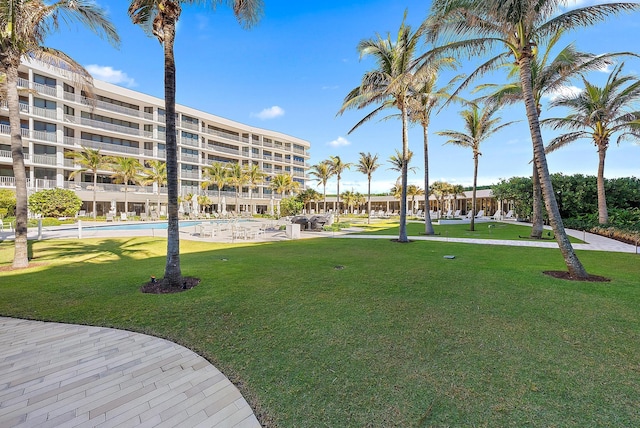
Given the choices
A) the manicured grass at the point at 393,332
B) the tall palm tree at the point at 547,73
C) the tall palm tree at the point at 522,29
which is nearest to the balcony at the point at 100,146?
the manicured grass at the point at 393,332

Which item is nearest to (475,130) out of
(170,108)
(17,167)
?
(170,108)

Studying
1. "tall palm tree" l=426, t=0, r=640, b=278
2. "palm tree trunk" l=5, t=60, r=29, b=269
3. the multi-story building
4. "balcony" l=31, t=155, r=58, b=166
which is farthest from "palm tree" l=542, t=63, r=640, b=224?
"balcony" l=31, t=155, r=58, b=166

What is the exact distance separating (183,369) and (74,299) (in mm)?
4030

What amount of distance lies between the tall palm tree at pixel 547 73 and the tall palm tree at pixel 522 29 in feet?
12.2

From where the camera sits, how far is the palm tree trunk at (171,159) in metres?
6.30

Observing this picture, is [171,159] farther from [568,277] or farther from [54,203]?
[54,203]

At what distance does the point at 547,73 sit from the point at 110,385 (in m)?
19.0

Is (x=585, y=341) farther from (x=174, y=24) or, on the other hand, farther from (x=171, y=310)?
(x=174, y=24)

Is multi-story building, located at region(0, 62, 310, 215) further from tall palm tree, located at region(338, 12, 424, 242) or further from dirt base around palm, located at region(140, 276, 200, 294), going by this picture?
dirt base around palm, located at region(140, 276, 200, 294)

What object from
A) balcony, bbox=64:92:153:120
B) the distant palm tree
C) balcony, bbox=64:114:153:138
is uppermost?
balcony, bbox=64:92:153:120

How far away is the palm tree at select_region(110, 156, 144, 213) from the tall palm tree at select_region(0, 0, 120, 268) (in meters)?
28.4

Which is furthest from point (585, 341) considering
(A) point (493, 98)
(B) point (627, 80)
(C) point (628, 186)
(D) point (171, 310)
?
(C) point (628, 186)

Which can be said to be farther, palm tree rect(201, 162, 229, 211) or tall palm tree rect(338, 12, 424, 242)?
palm tree rect(201, 162, 229, 211)

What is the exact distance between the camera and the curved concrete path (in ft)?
8.13
